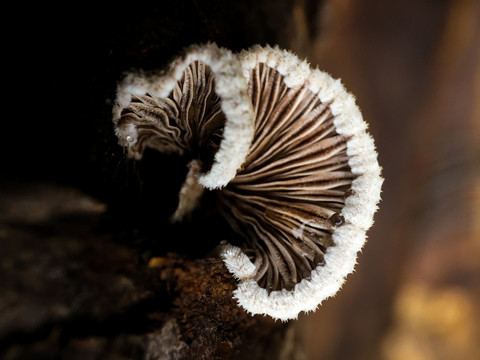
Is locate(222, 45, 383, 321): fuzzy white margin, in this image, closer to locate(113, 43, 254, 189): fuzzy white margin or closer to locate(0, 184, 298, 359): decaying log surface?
locate(0, 184, 298, 359): decaying log surface

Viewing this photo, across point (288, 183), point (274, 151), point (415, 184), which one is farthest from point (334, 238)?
point (415, 184)

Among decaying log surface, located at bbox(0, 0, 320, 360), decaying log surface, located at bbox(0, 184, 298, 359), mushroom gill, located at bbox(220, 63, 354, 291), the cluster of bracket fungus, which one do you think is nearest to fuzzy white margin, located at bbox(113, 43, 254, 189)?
the cluster of bracket fungus

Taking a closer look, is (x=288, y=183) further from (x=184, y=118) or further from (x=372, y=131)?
(x=372, y=131)

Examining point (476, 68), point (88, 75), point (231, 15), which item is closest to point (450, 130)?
point (476, 68)

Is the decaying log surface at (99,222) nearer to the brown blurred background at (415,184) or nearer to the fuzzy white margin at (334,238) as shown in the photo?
the fuzzy white margin at (334,238)

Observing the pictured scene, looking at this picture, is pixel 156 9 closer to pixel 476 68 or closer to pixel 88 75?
pixel 88 75

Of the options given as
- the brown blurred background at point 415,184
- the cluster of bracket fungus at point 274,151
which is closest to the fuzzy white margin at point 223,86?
the cluster of bracket fungus at point 274,151

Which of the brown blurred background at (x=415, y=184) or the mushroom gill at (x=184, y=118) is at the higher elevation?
the brown blurred background at (x=415, y=184)
